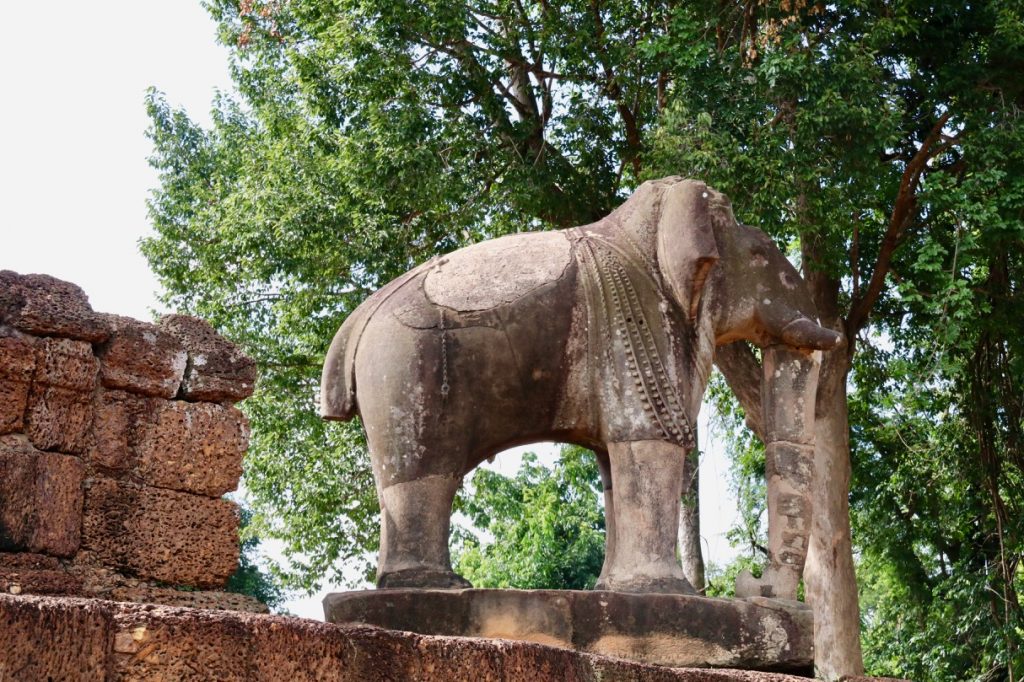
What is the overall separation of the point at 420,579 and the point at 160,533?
1.12 metres

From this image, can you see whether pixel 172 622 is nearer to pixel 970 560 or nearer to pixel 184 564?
pixel 184 564

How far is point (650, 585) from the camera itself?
5984 millimetres

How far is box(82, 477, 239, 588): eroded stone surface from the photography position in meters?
5.15

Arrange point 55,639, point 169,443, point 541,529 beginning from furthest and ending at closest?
point 541,529, point 169,443, point 55,639

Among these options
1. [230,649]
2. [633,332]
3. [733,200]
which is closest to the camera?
[230,649]

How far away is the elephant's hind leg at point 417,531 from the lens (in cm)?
596

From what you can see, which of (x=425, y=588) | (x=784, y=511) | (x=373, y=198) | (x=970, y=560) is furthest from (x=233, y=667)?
(x=970, y=560)

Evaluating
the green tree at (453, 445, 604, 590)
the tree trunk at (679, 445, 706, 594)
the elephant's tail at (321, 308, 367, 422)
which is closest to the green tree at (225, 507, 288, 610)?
the green tree at (453, 445, 604, 590)

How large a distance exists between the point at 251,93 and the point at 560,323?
1225 centimetres

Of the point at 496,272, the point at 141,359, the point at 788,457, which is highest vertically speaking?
the point at 496,272

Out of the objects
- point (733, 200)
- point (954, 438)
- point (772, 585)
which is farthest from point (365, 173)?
point (772, 585)

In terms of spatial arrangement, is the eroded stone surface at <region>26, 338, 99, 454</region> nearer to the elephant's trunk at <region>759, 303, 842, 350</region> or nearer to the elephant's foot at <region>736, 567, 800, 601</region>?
the elephant's foot at <region>736, 567, 800, 601</region>

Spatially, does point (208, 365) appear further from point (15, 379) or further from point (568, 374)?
point (568, 374)

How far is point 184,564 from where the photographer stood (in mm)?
5289
